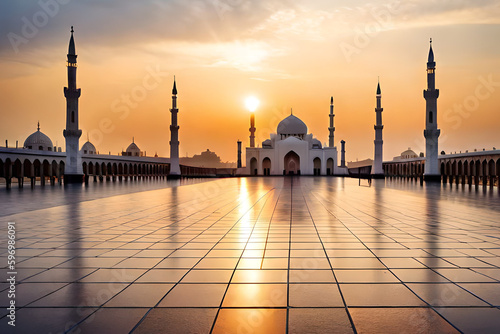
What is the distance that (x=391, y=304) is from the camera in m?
2.73

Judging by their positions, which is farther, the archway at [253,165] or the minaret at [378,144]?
the archway at [253,165]

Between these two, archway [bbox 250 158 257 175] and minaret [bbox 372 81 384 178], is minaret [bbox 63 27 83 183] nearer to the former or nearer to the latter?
archway [bbox 250 158 257 175]

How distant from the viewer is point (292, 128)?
2133 inches

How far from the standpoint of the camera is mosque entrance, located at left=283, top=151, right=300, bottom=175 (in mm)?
51519

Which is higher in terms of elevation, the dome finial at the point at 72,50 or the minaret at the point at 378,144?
the dome finial at the point at 72,50

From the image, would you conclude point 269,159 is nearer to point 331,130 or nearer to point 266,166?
point 266,166

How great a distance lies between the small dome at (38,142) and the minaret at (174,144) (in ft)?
73.5

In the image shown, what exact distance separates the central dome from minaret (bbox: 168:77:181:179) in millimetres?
20701

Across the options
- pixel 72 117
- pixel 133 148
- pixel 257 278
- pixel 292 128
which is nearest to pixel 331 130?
pixel 292 128

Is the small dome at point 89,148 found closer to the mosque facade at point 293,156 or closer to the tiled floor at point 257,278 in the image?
the mosque facade at point 293,156

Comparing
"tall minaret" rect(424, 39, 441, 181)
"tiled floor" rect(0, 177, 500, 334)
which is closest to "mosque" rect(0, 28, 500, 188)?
"tall minaret" rect(424, 39, 441, 181)

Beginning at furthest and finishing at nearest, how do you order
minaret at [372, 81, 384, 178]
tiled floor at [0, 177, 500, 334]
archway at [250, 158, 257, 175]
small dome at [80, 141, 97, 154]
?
1. small dome at [80, 141, 97, 154]
2. archway at [250, 158, 257, 175]
3. minaret at [372, 81, 384, 178]
4. tiled floor at [0, 177, 500, 334]

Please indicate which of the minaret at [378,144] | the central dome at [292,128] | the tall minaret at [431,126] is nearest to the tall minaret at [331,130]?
the central dome at [292,128]

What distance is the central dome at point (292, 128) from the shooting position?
178 feet
